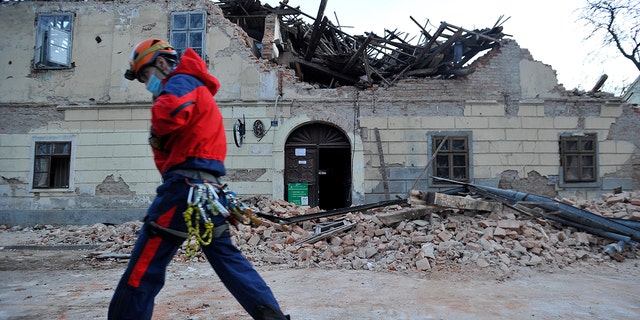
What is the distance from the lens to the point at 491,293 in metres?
3.91

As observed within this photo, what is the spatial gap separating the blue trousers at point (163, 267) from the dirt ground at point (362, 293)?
0.92m

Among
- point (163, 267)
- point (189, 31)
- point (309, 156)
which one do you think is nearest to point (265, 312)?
point (163, 267)

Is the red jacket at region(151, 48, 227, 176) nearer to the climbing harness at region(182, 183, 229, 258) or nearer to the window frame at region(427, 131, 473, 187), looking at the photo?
the climbing harness at region(182, 183, 229, 258)

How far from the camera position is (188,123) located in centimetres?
216

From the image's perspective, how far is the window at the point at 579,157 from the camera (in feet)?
35.2

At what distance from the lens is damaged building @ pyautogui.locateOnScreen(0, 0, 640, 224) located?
1067 centimetres

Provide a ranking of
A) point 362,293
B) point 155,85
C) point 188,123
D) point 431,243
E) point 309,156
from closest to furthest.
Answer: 1. point 188,123
2. point 155,85
3. point 362,293
4. point 431,243
5. point 309,156

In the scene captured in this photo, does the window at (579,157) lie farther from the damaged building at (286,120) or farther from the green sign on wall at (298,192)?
the green sign on wall at (298,192)

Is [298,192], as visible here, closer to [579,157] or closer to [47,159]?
[47,159]

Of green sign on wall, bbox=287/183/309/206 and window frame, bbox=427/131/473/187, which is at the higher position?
window frame, bbox=427/131/473/187

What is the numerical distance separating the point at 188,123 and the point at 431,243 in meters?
4.29

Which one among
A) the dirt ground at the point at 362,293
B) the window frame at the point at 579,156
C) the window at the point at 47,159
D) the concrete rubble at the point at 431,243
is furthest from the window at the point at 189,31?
the window frame at the point at 579,156

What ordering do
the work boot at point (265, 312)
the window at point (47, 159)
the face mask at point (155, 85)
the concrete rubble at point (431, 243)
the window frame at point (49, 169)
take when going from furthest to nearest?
the window at point (47, 159) → the window frame at point (49, 169) → the concrete rubble at point (431, 243) → the face mask at point (155, 85) → the work boot at point (265, 312)

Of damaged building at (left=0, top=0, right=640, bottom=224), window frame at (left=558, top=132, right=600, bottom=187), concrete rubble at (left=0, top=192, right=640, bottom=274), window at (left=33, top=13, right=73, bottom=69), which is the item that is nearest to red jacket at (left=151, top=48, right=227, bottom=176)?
concrete rubble at (left=0, top=192, right=640, bottom=274)
